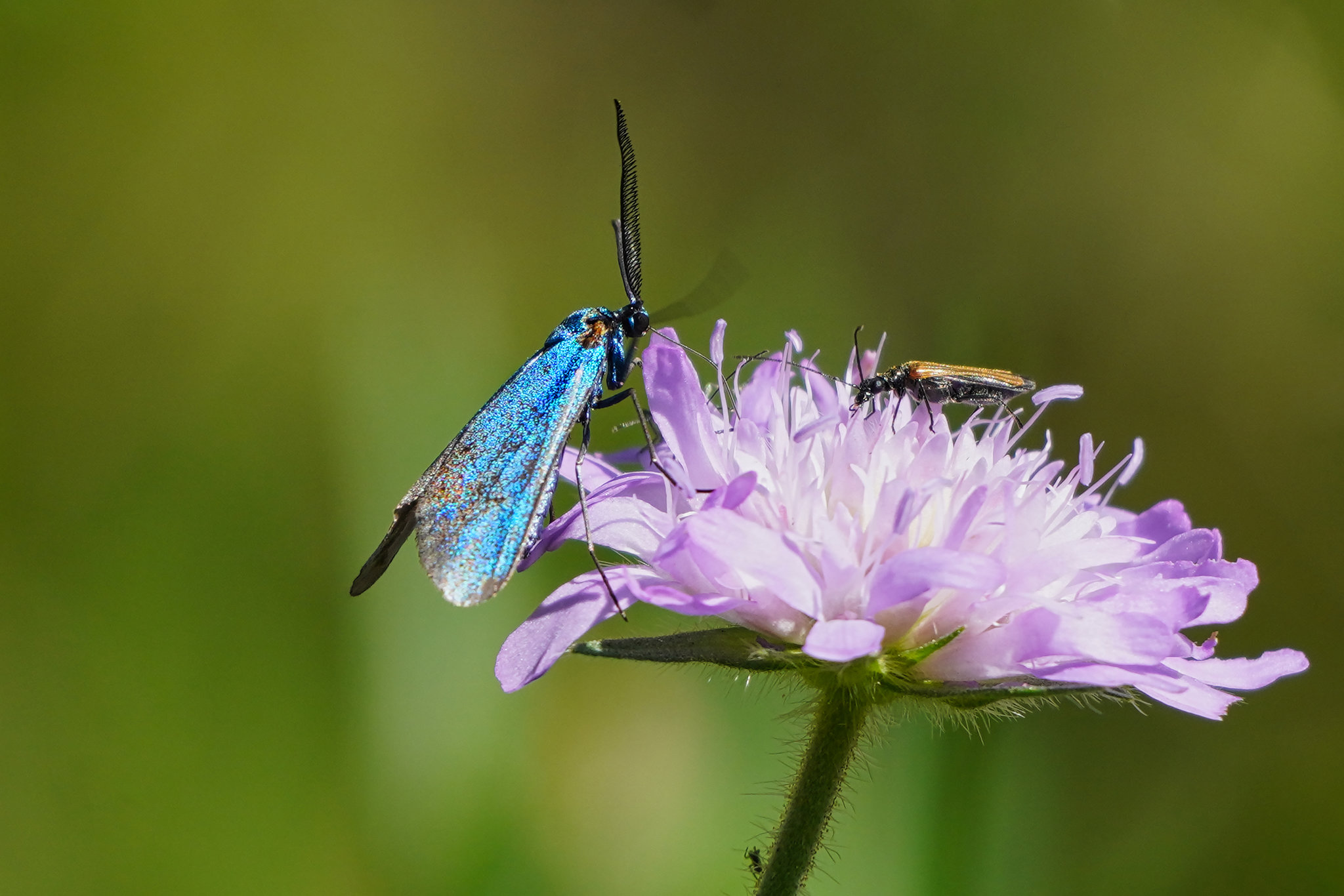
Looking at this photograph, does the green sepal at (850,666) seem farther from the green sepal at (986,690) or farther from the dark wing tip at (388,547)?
the dark wing tip at (388,547)

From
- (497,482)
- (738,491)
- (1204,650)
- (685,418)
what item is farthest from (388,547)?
(1204,650)

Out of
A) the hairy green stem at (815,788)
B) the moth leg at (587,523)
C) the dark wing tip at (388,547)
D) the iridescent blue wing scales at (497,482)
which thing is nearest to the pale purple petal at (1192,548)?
the hairy green stem at (815,788)

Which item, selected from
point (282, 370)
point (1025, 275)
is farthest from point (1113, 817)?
point (282, 370)

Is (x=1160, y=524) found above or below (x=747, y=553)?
above

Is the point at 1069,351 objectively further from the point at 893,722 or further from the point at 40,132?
the point at 40,132

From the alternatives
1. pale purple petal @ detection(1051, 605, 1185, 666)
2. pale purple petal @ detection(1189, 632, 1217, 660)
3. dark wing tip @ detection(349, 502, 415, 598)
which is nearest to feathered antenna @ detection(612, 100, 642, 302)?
dark wing tip @ detection(349, 502, 415, 598)

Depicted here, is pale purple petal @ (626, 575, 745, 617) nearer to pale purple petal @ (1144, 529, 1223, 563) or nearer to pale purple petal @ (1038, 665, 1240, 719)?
pale purple petal @ (1038, 665, 1240, 719)

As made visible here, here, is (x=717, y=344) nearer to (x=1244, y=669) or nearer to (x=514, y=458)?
(x=514, y=458)
